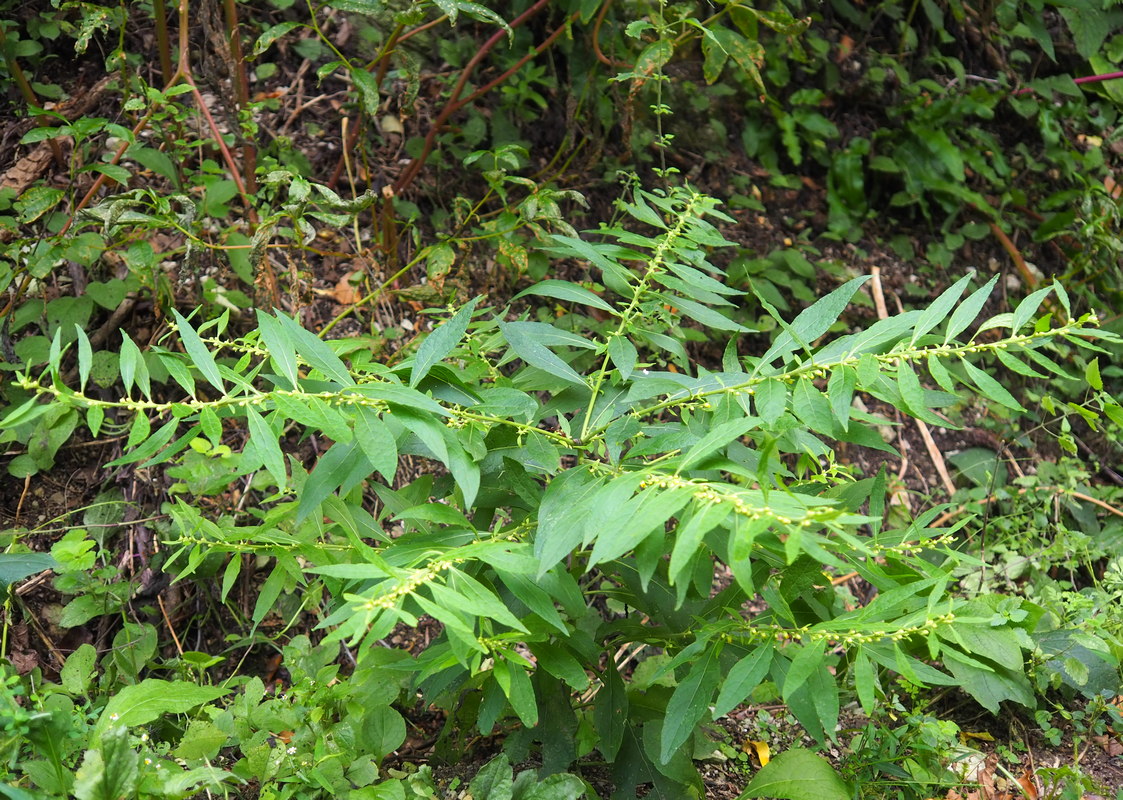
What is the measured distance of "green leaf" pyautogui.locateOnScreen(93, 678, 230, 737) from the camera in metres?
1.61

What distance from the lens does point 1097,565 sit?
320cm

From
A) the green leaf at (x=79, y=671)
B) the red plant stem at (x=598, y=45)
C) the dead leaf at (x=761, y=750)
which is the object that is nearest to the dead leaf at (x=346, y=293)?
the red plant stem at (x=598, y=45)

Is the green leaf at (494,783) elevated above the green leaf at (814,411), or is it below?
below

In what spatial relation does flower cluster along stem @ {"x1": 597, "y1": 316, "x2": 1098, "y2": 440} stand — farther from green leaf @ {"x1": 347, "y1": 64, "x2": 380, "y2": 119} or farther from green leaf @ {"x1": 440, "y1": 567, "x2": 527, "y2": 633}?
green leaf @ {"x1": 347, "y1": 64, "x2": 380, "y2": 119}

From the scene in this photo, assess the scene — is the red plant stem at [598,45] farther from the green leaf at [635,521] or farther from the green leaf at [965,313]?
the green leaf at [635,521]

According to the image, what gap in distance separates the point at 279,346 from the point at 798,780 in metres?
1.33

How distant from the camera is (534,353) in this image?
1.63 meters

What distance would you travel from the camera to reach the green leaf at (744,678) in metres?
1.37

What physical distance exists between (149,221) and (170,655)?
45.8 inches

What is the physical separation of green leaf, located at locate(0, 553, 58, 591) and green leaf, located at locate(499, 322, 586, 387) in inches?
40.1

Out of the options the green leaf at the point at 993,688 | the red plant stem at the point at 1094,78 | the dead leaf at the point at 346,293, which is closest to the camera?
the green leaf at the point at 993,688

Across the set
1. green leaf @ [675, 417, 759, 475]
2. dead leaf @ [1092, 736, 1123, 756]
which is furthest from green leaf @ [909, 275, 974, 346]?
dead leaf @ [1092, 736, 1123, 756]

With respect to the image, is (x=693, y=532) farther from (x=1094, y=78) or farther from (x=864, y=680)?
(x=1094, y=78)

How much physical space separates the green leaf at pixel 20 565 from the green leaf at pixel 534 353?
102 centimetres
